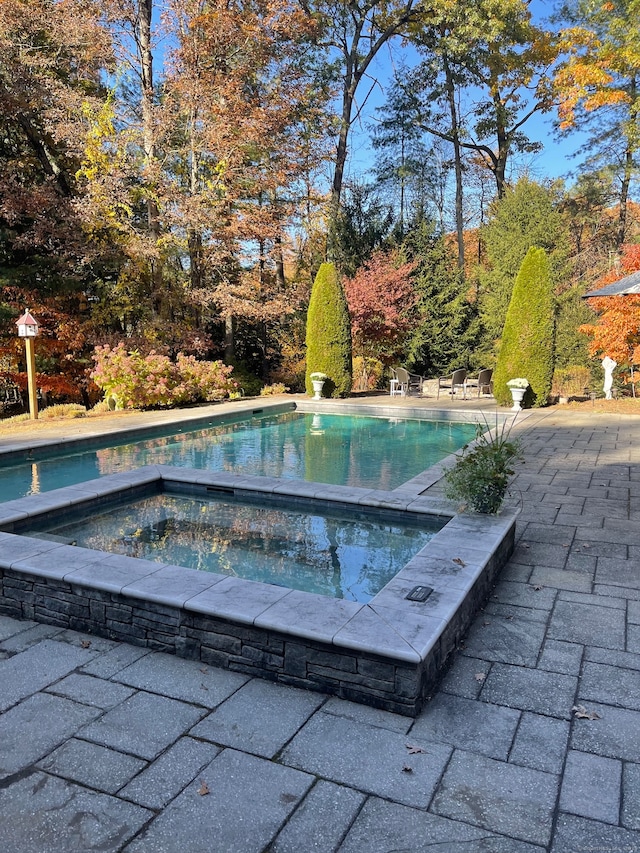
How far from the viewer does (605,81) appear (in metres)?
15.1

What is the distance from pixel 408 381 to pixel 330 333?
193 centimetres

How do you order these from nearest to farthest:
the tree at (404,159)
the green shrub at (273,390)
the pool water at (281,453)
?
1. the pool water at (281,453)
2. the green shrub at (273,390)
3. the tree at (404,159)

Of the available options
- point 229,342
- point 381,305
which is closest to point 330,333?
point 381,305

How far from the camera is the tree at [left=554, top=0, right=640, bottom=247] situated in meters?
14.7

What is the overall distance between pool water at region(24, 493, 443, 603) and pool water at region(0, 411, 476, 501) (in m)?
1.25

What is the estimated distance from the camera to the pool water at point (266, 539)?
3631 mm

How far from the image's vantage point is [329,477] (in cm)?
604

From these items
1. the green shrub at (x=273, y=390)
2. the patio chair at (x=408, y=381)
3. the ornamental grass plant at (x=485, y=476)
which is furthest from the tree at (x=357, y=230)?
the ornamental grass plant at (x=485, y=476)

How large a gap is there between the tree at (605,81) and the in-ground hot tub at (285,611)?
15.7 meters

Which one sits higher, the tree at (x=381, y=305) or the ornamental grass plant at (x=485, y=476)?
the tree at (x=381, y=305)

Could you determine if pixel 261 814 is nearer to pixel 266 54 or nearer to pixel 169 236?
pixel 169 236

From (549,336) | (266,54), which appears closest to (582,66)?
(266,54)

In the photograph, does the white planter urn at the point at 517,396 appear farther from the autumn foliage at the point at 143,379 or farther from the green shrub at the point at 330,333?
the autumn foliage at the point at 143,379

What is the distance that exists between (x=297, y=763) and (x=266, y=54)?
1469 cm
